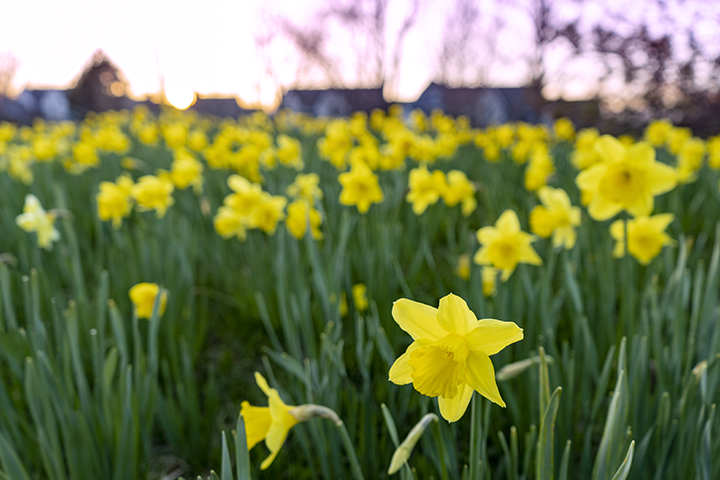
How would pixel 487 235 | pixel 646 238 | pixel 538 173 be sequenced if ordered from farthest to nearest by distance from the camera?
1. pixel 538 173
2. pixel 646 238
3. pixel 487 235

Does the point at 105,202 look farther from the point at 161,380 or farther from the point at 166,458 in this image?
the point at 166,458

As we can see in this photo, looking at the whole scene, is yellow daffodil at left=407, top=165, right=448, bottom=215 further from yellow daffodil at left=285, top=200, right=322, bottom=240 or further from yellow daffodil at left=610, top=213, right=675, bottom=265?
yellow daffodil at left=610, top=213, right=675, bottom=265

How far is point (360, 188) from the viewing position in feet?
6.24

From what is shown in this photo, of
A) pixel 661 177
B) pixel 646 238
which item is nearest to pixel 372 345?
pixel 661 177

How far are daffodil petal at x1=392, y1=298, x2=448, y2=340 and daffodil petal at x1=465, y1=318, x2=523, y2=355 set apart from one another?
46mm

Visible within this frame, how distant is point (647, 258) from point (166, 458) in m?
1.64

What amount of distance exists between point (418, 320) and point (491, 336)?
0.30 feet

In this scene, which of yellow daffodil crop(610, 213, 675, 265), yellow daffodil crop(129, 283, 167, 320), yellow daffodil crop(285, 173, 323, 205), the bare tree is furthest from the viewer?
the bare tree

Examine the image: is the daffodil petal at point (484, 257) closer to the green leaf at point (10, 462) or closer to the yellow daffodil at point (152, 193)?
the green leaf at point (10, 462)

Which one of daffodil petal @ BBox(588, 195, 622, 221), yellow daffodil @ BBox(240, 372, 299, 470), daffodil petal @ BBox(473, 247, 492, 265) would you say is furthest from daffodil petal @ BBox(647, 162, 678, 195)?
yellow daffodil @ BBox(240, 372, 299, 470)

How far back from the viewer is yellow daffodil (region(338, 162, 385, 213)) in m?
1.86

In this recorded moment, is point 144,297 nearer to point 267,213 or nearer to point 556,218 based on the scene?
point 267,213

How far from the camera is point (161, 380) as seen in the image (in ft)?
4.77

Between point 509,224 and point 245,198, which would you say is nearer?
point 509,224
